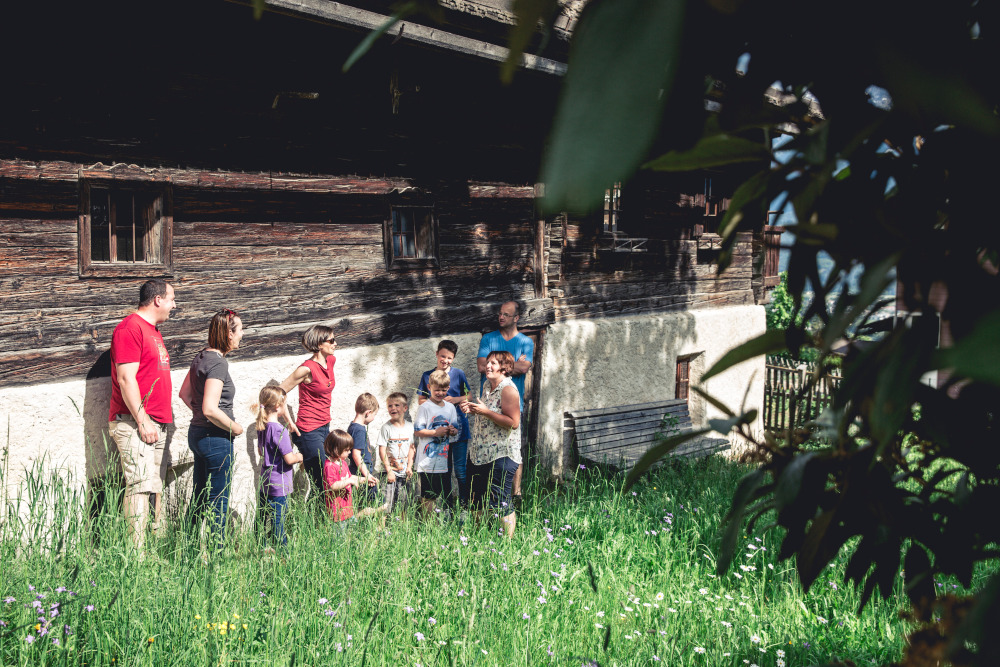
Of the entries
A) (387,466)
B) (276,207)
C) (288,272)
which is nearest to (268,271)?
(288,272)

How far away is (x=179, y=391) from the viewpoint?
5422mm

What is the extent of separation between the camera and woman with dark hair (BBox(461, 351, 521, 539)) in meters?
5.35

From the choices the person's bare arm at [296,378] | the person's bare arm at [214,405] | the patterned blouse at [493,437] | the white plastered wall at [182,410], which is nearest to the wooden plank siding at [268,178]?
the white plastered wall at [182,410]

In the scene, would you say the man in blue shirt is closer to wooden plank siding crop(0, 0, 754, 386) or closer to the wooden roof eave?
wooden plank siding crop(0, 0, 754, 386)

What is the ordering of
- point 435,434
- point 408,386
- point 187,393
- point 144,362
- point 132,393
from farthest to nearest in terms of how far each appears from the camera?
point 408,386 → point 435,434 → point 187,393 → point 144,362 → point 132,393

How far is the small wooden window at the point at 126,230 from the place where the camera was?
5164 mm

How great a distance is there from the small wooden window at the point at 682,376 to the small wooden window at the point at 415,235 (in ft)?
14.9

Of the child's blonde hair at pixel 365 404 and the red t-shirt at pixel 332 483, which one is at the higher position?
the child's blonde hair at pixel 365 404

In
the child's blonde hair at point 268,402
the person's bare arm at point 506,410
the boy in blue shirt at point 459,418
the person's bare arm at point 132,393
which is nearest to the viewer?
the person's bare arm at point 132,393

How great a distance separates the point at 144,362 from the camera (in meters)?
4.88

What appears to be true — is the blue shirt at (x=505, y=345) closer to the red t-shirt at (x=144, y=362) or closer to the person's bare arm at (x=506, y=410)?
the person's bare arm at (x=506, y=410)

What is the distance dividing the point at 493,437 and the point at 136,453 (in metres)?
2.40

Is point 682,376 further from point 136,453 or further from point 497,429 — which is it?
point 136,453

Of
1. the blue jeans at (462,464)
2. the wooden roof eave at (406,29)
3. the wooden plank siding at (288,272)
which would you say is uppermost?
the wooden roof eave at (406,29)
